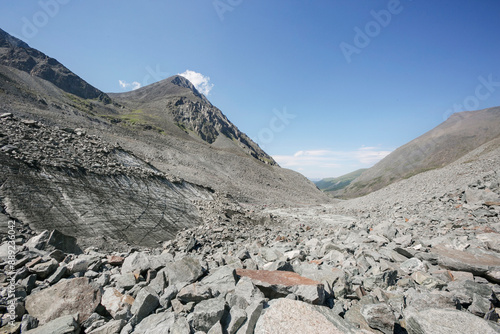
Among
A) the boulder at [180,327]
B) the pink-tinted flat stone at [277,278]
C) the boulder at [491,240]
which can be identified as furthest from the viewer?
the boulder at [491,240]

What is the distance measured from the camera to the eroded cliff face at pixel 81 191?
35.2 feet

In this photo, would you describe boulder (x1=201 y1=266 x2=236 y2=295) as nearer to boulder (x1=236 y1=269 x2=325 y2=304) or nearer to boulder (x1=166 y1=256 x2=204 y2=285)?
boulder (x1=166 y1=256 x2=204 y2=285)

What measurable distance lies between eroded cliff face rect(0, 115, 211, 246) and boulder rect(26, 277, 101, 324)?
7138 mm

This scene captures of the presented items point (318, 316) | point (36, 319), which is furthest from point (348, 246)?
point (36, 319)

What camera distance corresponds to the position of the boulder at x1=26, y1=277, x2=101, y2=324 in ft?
13.8

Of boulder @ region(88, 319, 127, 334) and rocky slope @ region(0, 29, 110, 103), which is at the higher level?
rocky slope @ region(0, 29, 110, 103)

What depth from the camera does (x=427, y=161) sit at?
153 m

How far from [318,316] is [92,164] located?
19070mm

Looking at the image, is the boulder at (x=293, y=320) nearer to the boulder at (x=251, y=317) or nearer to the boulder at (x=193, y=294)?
the boulder at (x=251, y=317)

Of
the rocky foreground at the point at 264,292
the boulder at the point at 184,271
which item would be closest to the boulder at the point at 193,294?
the rocky foreground at the point at 264,292

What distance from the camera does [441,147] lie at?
522 feet

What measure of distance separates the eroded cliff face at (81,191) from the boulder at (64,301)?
7.14 m

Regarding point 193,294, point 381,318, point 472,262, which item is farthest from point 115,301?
point 472,262

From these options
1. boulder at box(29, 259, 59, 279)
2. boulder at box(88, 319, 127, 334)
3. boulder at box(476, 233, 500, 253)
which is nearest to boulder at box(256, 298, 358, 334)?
boulder at box(88, 319, 127, 334)
